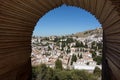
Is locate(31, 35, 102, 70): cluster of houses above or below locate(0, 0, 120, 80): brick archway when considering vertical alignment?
below

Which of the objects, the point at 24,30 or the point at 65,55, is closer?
the point at 24,30

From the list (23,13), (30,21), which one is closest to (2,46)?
(23,13)

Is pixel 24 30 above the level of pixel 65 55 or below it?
above

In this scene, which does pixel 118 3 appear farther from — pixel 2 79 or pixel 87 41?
pixel 87 41

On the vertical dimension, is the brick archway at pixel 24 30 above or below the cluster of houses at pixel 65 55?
above

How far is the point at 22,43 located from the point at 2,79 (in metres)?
1.81

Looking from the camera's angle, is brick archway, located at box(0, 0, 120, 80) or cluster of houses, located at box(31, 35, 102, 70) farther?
cluster of houses, located at box(31, 35, 102, 70)

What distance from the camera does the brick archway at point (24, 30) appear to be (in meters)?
4.92

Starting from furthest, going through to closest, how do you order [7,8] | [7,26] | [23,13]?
[23,13] → [7,26] → [7,8]

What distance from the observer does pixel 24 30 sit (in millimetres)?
6918

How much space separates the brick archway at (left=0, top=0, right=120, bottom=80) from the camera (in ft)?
16.1

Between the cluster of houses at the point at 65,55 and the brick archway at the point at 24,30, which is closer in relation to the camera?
the brick archway at the point at 24,30

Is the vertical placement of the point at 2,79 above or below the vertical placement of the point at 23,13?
below

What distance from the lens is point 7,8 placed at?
4.93m
